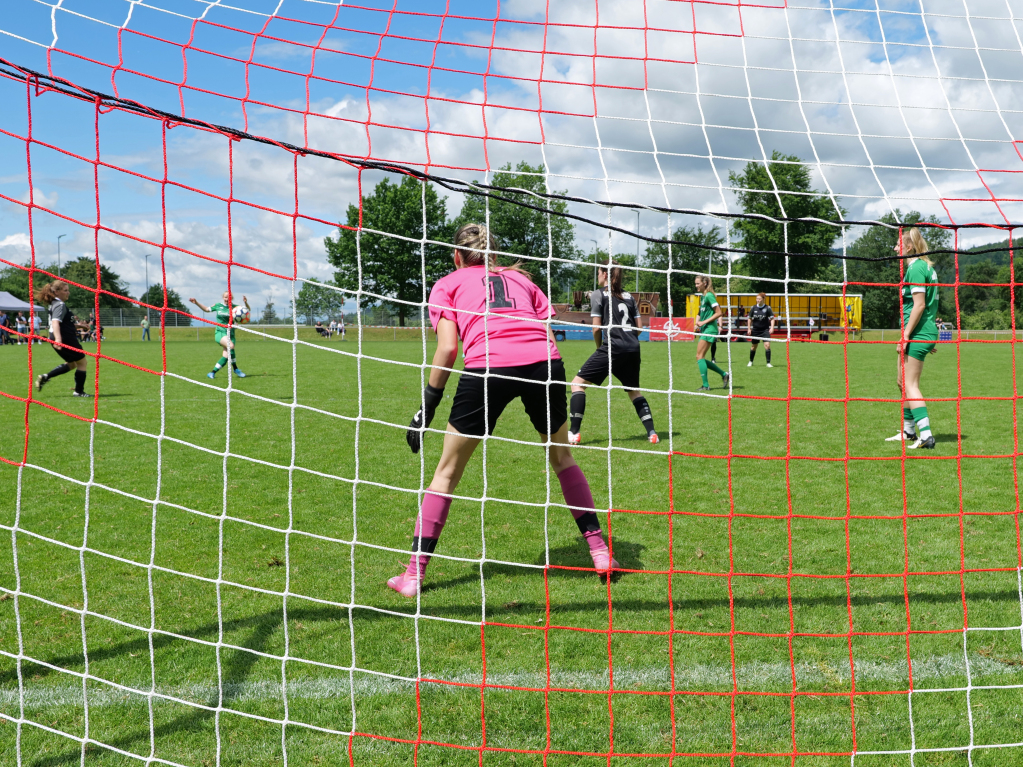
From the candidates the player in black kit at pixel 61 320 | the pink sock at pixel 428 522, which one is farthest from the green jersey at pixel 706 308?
the player in black kit at pixel 61 320

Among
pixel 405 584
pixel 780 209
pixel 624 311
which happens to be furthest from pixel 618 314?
pixel 405 584

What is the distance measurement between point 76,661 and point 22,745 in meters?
0.53

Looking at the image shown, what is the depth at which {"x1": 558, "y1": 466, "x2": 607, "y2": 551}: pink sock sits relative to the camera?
3703 millimetres

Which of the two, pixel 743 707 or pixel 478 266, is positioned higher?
pixel 478 266

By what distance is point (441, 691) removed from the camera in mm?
2732

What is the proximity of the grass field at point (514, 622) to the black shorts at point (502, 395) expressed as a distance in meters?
0.44

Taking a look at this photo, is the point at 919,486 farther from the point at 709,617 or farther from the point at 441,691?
the point at 441,691

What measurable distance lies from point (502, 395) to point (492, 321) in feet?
1.18

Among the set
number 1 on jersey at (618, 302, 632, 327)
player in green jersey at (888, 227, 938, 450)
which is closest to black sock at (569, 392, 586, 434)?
number 1 on jersey at (618, 302, 632, 327)

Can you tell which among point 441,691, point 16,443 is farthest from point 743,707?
point 16,443

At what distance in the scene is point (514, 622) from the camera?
10.8ft

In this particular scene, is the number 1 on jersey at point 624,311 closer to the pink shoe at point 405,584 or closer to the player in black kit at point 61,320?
the pink shoe at point 405,584

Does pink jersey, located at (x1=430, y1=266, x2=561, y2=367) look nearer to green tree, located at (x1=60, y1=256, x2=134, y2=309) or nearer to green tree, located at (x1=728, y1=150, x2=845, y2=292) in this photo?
green tree, located at (x1=728, y1=150, x2=845, y2=292)

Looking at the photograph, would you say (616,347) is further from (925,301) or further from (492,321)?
(492,321)
